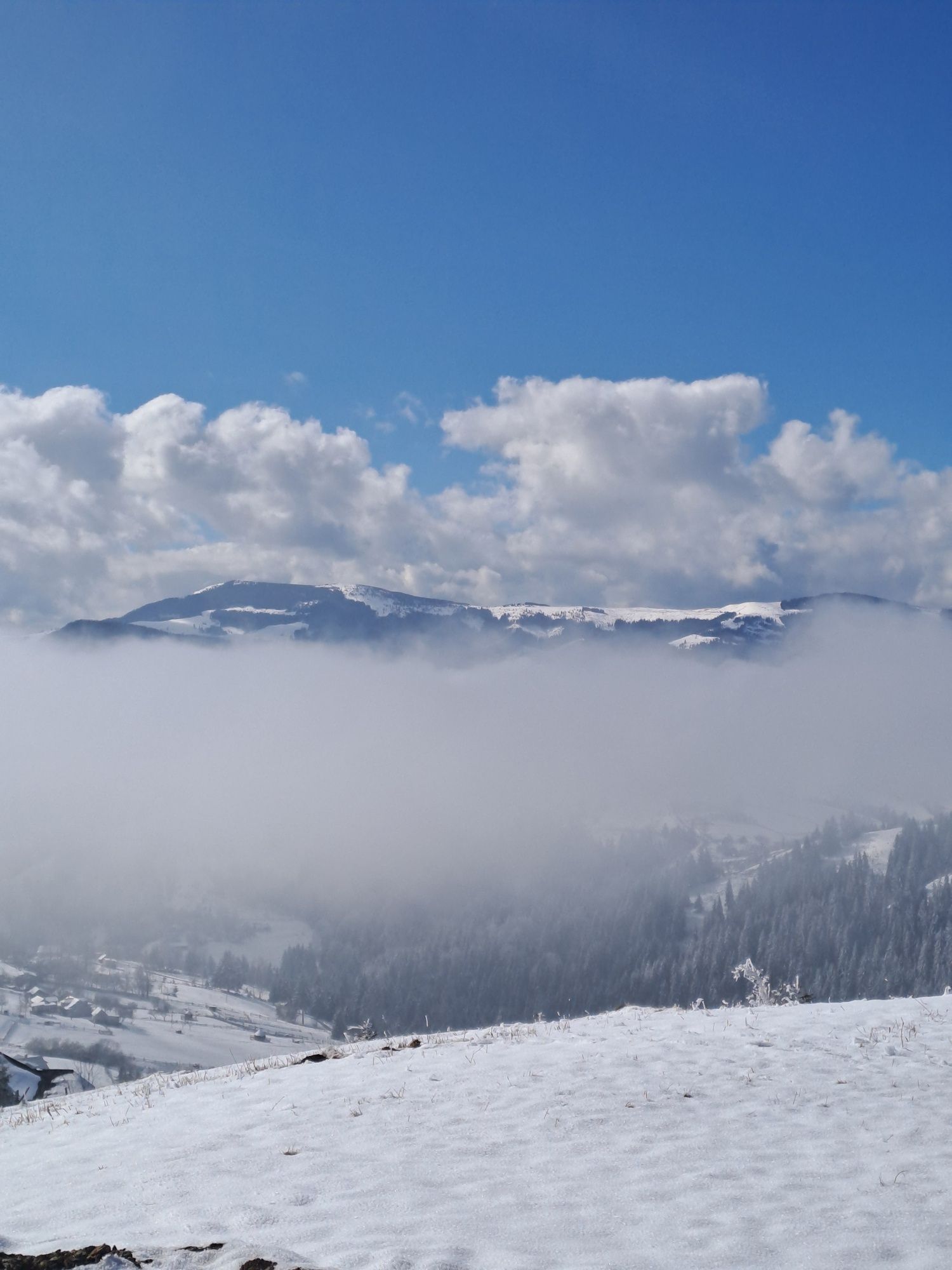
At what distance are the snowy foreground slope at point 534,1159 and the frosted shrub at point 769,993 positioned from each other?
33.6 ft

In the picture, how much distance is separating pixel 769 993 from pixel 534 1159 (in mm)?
43835

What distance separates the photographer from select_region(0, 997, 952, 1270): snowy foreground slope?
29.7 feet

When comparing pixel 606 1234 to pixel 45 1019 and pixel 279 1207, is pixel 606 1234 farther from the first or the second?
pixel 45 1019

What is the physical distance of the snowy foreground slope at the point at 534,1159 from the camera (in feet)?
29.7

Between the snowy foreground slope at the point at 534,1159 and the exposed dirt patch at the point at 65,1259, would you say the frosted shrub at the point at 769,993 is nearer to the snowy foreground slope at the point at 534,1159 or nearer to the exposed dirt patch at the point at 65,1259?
the snowy foreground slope at the point at 534,1159

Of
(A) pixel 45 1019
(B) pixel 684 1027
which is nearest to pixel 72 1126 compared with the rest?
(B) pixel 684 1027

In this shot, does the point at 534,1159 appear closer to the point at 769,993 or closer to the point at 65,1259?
the point at 65,1259

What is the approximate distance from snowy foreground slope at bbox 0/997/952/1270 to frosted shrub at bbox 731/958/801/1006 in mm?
10244

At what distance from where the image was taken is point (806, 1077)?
15398 mm

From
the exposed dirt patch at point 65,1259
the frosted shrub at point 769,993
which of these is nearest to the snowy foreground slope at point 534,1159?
the exposed dirt patch at point 65,1259

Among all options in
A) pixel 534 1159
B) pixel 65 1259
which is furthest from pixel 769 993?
pixel 65 1259

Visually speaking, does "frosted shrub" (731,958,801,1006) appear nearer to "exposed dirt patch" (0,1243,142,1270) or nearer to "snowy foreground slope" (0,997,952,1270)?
"snowy foreground slope" (0,997,952,1270)

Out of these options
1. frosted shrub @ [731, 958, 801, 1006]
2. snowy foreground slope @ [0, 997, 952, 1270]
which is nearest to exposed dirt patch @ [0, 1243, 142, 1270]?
snowy foreground slope @ [0, 997, 952, 1270]

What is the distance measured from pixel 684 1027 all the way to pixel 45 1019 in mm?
A: 194263
